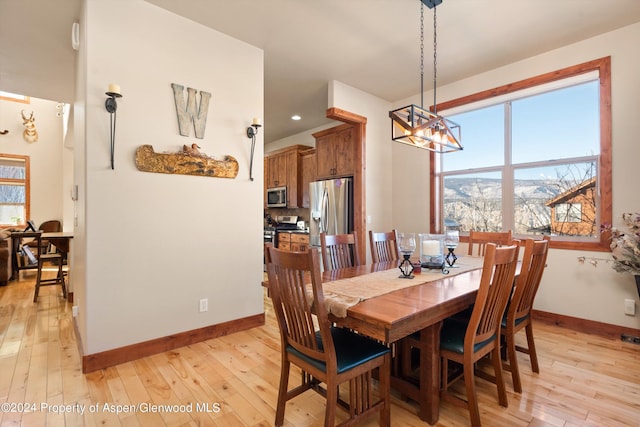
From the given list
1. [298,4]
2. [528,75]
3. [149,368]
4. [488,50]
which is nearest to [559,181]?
[528,75]

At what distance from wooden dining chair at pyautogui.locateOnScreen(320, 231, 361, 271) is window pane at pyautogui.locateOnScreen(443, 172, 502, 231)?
6.87 ft

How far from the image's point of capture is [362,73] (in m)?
3.81

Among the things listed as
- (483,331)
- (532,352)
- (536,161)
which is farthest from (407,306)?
(536,161)

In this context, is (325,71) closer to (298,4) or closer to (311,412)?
(298,4)

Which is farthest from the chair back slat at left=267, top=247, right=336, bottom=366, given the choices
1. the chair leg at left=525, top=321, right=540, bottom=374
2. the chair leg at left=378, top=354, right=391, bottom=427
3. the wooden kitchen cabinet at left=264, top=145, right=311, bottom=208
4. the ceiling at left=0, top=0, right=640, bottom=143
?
the wooden kitchen cabinet at left=264, top=145, right=311, bottom=208

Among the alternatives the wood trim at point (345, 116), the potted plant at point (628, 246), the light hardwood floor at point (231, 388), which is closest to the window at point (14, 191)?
the light hardwood floor at point (231, 388)

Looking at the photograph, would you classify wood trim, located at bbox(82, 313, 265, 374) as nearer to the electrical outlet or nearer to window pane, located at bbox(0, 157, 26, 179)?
the electrical outlet

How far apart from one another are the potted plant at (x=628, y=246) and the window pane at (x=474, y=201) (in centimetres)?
105

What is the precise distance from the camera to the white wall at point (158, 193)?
232 cm

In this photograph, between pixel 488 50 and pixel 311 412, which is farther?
pixel 488 50

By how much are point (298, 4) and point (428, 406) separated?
2.98m

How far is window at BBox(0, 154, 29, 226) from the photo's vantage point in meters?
7.06

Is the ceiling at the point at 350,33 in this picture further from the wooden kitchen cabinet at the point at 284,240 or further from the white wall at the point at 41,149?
the white wall at the point at 41,149

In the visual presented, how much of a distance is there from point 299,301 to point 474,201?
10.9 feet
